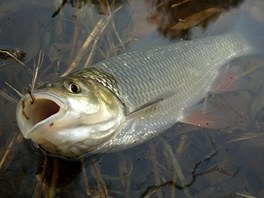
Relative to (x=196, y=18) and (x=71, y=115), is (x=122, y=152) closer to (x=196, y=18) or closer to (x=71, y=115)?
(x=71, y=115)

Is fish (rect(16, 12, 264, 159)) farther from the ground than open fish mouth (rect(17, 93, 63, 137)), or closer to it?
closer to it

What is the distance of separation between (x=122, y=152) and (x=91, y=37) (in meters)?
1.67

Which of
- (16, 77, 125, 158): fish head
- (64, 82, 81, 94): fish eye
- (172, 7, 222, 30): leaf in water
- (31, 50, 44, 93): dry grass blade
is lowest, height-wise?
(172, 7, 222, 30): leaf in water

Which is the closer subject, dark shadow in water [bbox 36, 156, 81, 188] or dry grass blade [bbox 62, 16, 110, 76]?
dark shadow in water [bbox 36, 156, 81, 188]

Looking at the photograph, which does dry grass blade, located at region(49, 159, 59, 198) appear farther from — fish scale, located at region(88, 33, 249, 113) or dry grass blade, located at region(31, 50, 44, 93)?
dry grass blade, located at region(31, 50, 44, 93)

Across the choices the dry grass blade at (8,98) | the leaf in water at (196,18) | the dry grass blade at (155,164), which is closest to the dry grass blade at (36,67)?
the dry grass blade at (8,98)

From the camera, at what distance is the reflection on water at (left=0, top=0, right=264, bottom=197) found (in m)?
3.19

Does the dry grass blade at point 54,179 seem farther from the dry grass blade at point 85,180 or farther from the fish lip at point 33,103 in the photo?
the fish lip at point 33,103

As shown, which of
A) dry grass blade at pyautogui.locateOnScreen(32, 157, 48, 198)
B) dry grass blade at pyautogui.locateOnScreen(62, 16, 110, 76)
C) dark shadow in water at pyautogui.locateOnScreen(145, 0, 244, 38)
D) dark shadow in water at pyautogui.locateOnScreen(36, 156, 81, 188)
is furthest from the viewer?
dark shadow in water at pyautogui.locateOnScreen(145, 0, 244, 38)

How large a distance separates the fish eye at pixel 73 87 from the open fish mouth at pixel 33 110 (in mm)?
140

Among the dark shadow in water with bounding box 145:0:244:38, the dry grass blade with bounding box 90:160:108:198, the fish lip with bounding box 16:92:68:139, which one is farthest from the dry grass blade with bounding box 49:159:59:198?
the dark shadow in water with bounding box 145:0:244:38

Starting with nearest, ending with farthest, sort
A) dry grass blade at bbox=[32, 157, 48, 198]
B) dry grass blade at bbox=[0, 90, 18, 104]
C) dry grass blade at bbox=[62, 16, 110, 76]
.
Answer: dry grass blade at bbox=[32, 157, 48, 198] → dry grass blade at bbox=[0, 90, 18, 104] → dry grass blade at bbox=[62, 16, 110, 76]

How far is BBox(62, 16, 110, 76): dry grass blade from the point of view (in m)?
4.18

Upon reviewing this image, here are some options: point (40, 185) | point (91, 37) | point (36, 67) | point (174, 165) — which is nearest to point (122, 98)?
point (174, 165)
